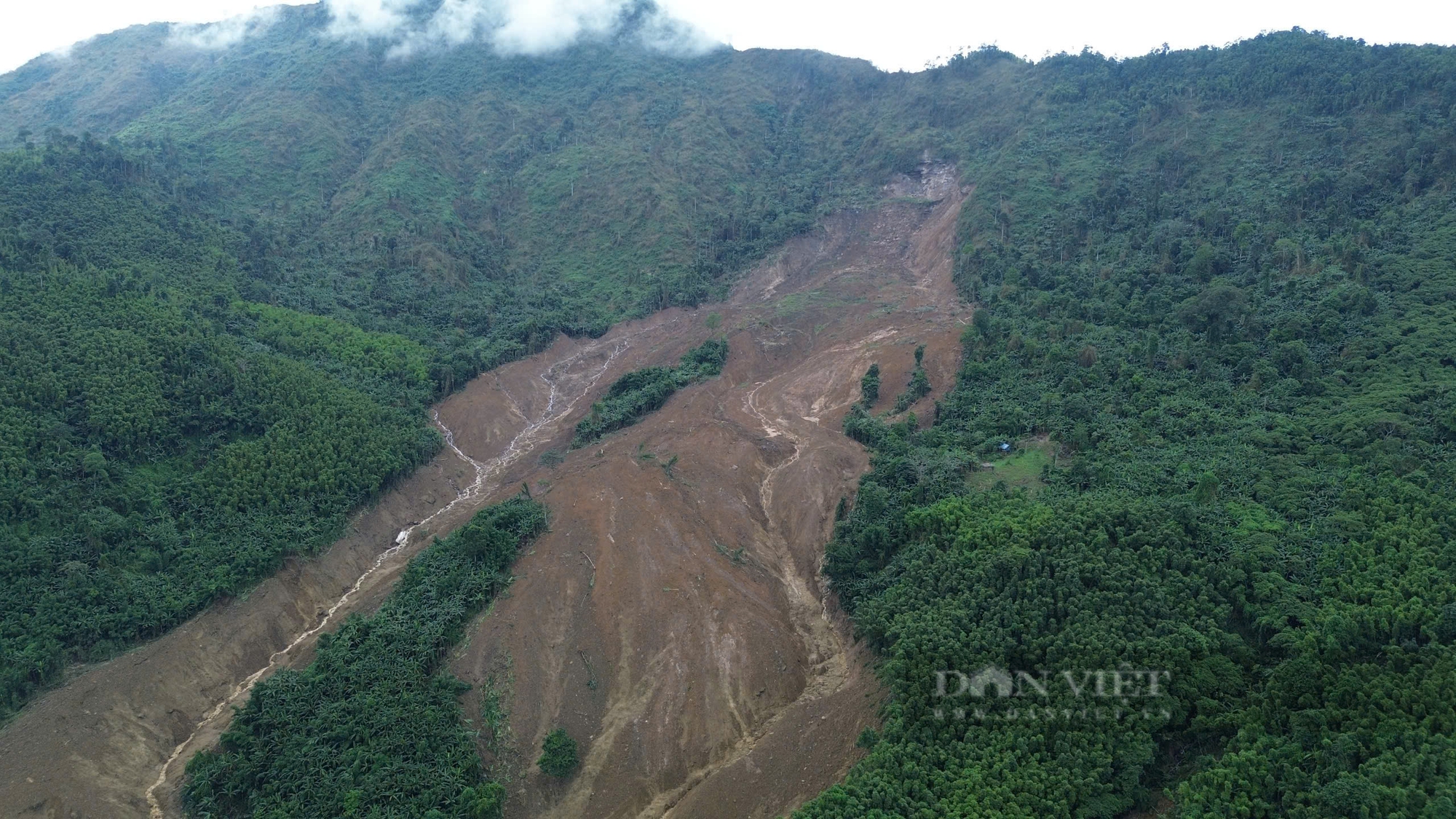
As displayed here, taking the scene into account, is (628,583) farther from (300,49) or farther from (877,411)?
(300,49)

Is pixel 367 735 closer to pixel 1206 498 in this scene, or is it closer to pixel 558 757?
pixel 558 757

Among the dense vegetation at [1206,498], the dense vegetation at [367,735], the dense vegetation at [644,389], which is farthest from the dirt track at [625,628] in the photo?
the dense vegetation at [1206,498]

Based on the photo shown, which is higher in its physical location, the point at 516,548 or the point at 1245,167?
the point at 1245,167

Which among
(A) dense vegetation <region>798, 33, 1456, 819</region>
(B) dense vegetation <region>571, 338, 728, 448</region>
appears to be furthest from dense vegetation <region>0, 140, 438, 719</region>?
(A) dense vegetation <region>798, 33, 1456, 819</region>

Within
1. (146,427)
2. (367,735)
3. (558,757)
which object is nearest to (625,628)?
(558,757)

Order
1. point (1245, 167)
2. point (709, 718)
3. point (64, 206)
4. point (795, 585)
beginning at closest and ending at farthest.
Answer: point (709, 718)
point (795, 585)
point (64, 206)
point (1245, 167)

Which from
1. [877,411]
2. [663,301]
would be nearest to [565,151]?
[663,301]

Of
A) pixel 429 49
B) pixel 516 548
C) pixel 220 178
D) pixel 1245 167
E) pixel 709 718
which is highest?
pixel 429 49

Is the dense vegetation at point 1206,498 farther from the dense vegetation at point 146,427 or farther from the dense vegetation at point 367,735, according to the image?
the dense vegetation at point 146,427
